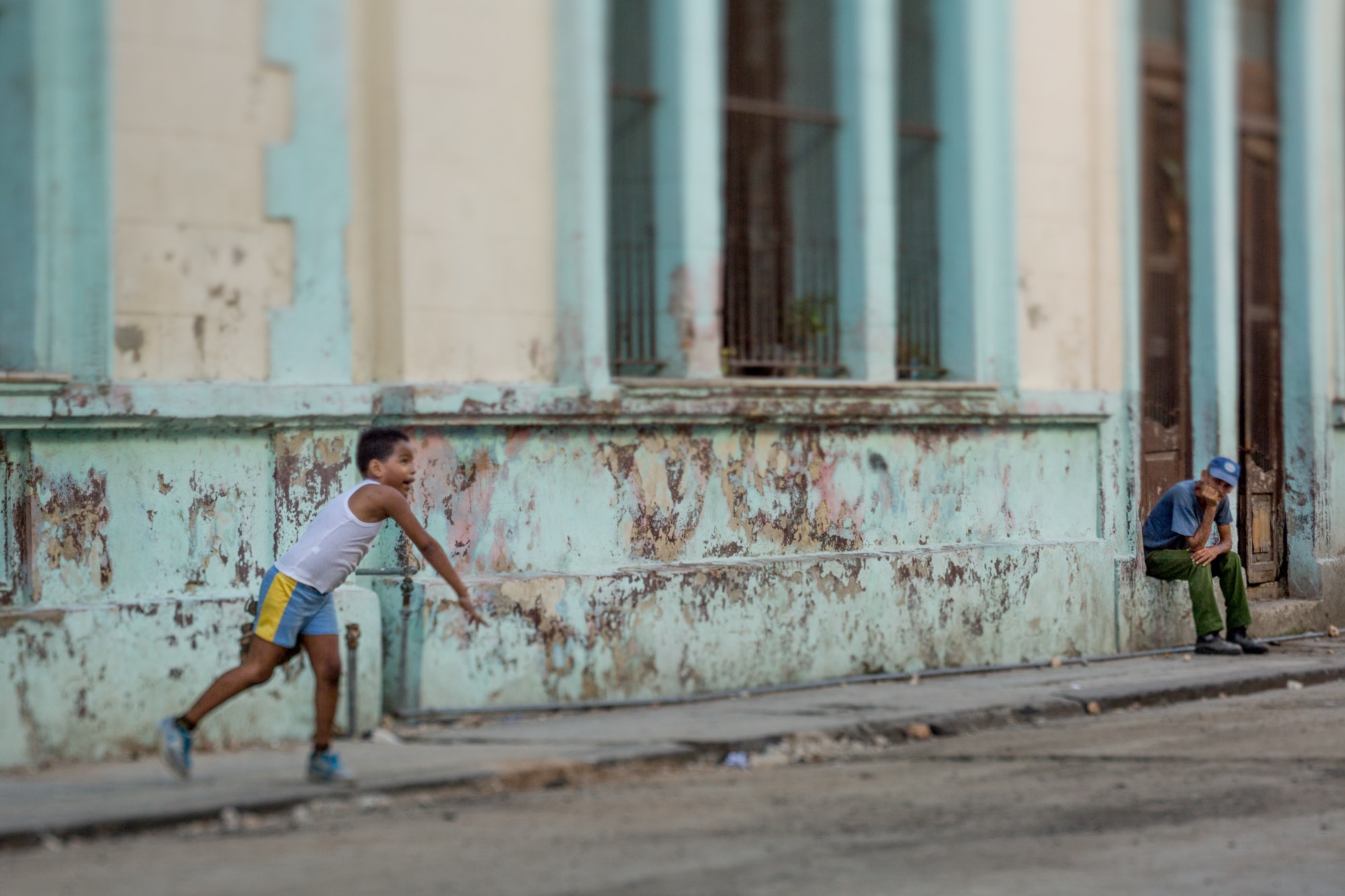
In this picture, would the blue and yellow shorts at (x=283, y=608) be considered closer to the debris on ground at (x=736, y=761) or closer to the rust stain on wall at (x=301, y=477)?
the rust stain on wall at (x=301, y=477)

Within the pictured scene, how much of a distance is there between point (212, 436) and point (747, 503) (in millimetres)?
3071

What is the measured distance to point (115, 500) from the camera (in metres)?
7.68

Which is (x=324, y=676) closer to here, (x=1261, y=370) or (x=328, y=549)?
(x=328, y=549)

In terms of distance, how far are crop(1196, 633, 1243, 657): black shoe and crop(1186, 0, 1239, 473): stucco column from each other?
5.41 ft

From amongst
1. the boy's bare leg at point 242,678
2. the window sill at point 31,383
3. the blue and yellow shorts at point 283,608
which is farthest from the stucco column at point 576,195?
the boy's bare leg at point 242,678

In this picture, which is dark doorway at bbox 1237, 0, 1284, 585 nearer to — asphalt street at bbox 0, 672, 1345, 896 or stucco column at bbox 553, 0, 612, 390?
asphalt street at bbox 0, 672, 1345, 896

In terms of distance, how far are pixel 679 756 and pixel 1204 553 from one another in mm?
5105

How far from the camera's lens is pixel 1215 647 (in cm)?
1127

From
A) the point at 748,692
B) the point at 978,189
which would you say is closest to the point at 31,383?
the point at 748,692

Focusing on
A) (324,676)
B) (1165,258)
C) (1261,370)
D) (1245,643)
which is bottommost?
(1245,643)

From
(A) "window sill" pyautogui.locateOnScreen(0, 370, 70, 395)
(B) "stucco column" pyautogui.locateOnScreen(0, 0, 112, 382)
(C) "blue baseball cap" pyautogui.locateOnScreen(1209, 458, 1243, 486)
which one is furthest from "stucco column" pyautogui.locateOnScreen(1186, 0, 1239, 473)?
(A) "window sill" pyautogui.locateOnScreen(0, 370, 70, 395)

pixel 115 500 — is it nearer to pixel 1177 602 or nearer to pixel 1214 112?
pixel 1177 602

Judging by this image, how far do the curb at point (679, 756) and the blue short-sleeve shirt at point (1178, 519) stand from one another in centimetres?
125

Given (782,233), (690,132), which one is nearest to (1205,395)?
(782,233)
